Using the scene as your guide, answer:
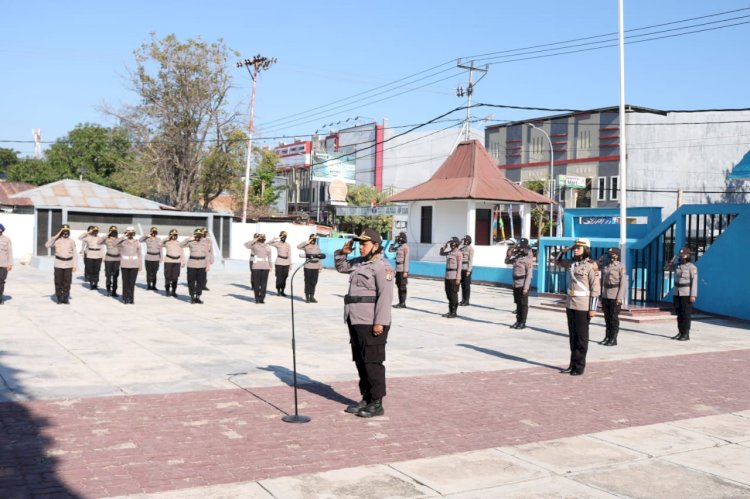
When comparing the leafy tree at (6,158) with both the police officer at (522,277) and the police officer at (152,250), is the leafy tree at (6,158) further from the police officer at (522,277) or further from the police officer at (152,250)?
the police officer at (522,277)

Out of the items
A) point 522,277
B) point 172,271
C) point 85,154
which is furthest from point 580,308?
point 85,154

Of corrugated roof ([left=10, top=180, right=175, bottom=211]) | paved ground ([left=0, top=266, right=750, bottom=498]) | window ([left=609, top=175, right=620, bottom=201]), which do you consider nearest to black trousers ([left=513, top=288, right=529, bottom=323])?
paved ground ([left=0, top=266, right=750, bottom=498])

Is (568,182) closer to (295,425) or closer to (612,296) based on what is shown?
(612,296)

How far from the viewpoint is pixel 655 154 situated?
181ft

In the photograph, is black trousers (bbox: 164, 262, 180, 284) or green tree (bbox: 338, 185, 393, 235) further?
green tree (bbox: 338, 185, 393, 235)

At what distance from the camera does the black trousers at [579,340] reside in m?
10.4

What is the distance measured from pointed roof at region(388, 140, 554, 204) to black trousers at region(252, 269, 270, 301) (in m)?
15.9

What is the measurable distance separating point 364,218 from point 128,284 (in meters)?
45.3

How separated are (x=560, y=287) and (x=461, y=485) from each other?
1752cm

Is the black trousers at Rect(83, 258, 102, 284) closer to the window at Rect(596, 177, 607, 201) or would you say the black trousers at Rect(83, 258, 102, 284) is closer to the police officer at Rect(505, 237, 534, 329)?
the police officer at Rect(505, 237, 534, 329)

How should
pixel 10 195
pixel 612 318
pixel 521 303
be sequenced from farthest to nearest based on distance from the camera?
pixel 10 195, pixel 521 303, pixel 612 318

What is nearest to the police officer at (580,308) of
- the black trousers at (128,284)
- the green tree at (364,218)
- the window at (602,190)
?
the black trousers at (128,284)

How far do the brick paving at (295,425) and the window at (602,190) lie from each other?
48.9 meters

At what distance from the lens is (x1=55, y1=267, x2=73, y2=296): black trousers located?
1670 centimetres
